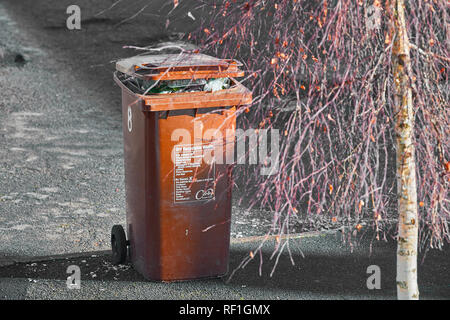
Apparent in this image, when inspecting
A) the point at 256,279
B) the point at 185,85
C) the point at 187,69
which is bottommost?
the point at 256,279

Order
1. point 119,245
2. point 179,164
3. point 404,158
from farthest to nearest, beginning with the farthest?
1. point 119,245
2. point 179,164
3. point 404,158

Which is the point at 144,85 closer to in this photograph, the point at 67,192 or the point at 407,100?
the point at 407,100

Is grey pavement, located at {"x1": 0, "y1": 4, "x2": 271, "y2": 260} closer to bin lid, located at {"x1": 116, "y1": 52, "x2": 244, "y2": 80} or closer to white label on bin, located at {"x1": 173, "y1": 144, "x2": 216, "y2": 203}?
white label on bin, located at {"x1": 173, "y1": 144, "x2": 216, "y2": 203}

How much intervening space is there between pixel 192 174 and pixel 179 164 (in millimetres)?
118

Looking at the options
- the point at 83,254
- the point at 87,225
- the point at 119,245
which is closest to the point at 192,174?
the point at 119,245

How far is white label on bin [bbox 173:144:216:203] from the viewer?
4.79 metres

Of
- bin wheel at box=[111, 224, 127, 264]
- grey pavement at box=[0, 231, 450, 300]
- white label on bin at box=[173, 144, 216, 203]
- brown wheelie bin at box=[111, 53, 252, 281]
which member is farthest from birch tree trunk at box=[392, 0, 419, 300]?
bin wheel at box=[111, 224, 127, 264]

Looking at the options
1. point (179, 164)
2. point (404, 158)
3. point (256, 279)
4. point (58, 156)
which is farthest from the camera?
point (58, 156)

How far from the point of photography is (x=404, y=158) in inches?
150

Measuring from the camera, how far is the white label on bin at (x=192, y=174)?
479cm

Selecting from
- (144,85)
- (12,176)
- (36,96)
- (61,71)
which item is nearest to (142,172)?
(144,85)

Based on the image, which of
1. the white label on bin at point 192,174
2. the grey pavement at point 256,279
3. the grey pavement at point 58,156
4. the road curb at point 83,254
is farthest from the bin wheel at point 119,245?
the white label on bin at point 192,174

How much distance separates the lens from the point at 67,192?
692cm

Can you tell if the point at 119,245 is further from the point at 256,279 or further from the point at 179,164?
the point at 256,279
